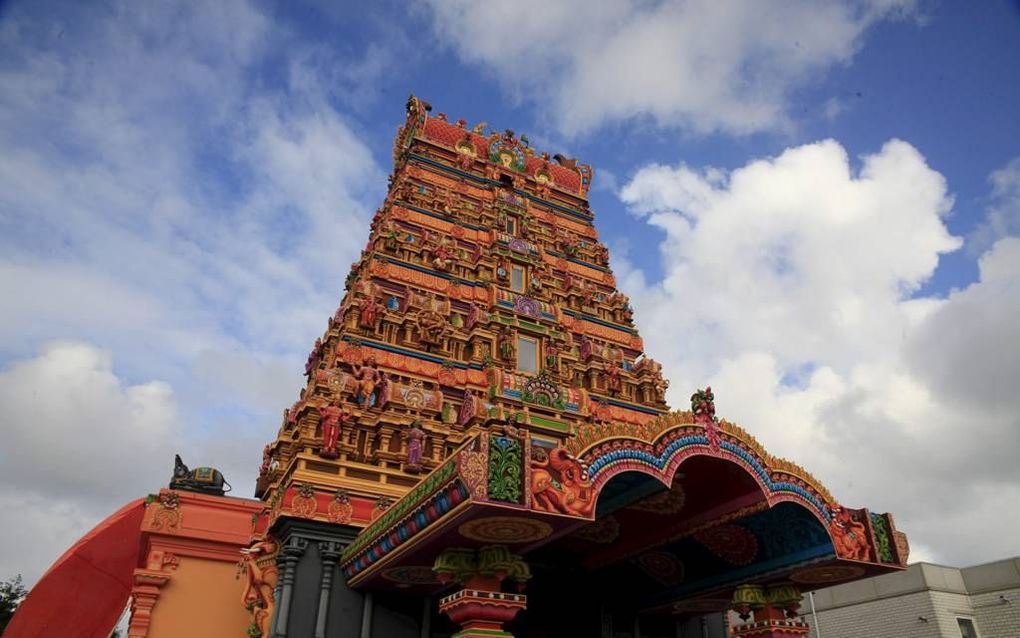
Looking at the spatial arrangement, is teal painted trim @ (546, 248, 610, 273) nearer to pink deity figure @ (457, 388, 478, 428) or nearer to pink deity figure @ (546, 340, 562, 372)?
pink deity figure @ (546, 340, 562, 372)

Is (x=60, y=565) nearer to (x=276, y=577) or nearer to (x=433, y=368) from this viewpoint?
(x=276, y=577)

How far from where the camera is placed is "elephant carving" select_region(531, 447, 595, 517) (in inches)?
384

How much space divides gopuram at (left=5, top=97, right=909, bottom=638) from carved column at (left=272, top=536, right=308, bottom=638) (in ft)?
0.13

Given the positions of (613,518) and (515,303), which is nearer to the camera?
(613,518)

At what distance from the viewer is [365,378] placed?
1711 centimetres

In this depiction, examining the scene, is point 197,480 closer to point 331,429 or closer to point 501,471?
point 331,429

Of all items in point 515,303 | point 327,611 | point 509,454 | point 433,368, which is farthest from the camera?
point 515,303

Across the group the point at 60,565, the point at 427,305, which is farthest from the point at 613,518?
the point at 60,565

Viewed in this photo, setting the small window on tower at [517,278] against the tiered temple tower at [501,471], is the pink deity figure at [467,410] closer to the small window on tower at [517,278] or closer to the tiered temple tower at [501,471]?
the tiered temple tower at [501,471]

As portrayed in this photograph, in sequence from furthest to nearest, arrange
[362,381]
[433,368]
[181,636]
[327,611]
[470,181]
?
[470,181] → [433,368] → [362,381] → [181,636] → [327,611]

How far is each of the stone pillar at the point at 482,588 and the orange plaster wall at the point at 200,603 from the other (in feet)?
25.7

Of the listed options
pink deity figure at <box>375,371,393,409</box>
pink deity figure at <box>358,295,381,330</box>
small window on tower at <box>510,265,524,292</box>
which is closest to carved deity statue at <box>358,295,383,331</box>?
pink deity figure at <box>358,295,381,330</box>

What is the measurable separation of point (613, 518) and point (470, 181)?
14164 mm

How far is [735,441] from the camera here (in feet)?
39.2
